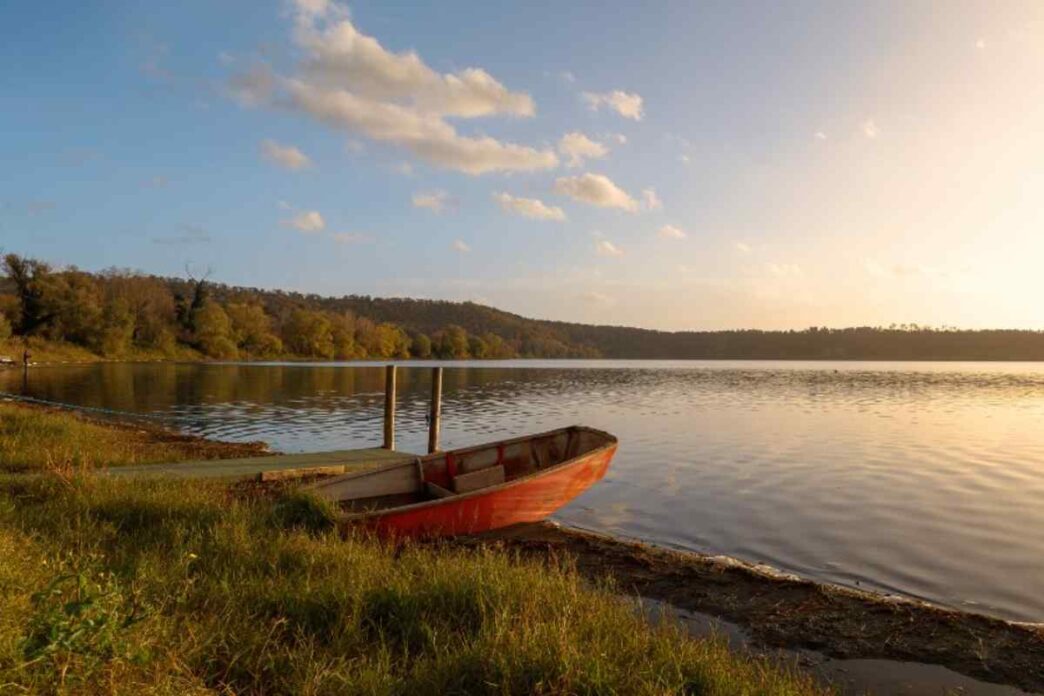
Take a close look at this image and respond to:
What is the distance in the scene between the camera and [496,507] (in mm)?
11336

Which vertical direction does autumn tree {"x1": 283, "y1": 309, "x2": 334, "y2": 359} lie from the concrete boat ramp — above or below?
above

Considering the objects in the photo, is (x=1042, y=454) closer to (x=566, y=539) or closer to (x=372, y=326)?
(x=566, y=539)

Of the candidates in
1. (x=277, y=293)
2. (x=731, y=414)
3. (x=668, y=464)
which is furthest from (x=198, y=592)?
(x=277, y=293)

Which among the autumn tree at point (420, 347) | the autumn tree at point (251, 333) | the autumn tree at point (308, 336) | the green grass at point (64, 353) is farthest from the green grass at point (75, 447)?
the autumn tree at point (420, 347)

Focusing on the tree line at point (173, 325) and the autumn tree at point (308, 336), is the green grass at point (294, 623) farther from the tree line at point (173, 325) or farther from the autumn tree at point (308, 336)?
the autumn tree at point (308, 336)

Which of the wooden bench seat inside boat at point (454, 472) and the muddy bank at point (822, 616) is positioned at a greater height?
the wooden bench seat inside boat at point (454, 472)

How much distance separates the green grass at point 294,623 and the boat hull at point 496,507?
→ 1.51 m

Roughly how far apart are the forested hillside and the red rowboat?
264 ft

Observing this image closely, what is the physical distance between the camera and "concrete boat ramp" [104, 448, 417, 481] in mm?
12602

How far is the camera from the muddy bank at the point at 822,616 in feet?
23.2

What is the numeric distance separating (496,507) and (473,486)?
154 cm

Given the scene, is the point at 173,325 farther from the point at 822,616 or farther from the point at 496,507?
the point at 822,616

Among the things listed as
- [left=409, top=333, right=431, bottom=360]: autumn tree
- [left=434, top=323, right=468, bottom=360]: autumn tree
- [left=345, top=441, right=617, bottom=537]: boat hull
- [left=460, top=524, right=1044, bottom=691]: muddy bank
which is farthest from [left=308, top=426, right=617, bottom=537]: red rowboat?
[left=434, top=323, right=468, bottom=360]: autumn tree

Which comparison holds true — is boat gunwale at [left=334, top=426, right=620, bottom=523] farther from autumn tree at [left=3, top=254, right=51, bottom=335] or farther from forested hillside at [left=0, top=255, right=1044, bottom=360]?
autumn tree at [left=3, top=254, right=51, bottom=335]
